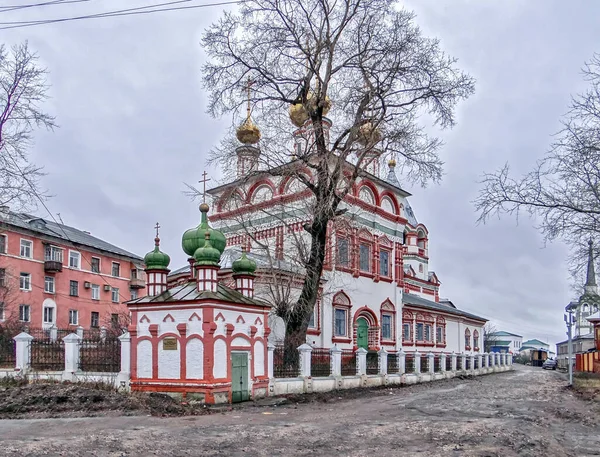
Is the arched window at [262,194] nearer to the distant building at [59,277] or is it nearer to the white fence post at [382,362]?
the white fence post at [382,362]

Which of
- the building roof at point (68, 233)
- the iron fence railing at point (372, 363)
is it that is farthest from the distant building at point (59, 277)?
the iron fence railing at point (372, 363)

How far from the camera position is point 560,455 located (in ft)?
30.3

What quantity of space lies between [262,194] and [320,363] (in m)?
11.2

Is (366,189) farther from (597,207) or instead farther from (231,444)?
(231,444)

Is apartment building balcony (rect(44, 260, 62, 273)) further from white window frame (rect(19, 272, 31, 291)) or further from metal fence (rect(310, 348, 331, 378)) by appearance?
metal fence (rect(310, 348, 331, 378))

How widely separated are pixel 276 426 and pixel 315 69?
1216cm

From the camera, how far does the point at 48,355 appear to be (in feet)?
54.5

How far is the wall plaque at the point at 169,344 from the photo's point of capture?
15.3 meters

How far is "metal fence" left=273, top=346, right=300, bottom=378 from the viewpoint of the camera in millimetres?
17766

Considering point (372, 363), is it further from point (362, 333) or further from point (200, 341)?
point (200, 341)

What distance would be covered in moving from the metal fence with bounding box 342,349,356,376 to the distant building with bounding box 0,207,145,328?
14488 millimetres

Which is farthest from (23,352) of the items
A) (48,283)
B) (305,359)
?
(48,283)

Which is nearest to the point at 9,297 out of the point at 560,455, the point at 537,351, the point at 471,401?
the point at 471,401

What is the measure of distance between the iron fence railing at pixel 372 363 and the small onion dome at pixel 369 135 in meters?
7.32
